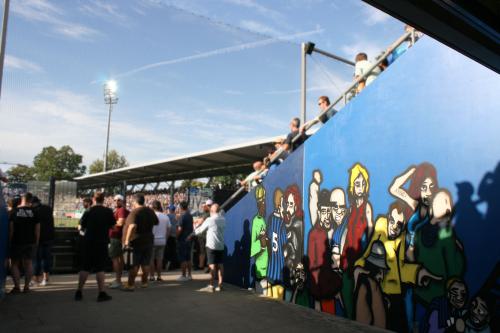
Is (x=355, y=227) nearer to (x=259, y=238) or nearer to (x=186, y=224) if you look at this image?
(x=259, y=238)

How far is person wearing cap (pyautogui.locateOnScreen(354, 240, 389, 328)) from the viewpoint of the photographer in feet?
19.5

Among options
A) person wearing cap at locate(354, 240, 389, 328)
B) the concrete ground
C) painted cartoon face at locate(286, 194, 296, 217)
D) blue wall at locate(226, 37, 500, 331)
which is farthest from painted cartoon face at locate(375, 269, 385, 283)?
painted cartoon face at locate(286, 194, 296, 217)

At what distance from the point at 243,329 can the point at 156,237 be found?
14.0 feet

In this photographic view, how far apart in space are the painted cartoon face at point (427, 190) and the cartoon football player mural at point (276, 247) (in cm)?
322

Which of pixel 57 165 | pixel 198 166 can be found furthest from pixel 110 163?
pixel 198 166

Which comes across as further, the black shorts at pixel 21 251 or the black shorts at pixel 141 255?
the black shorts at pixel 141 255

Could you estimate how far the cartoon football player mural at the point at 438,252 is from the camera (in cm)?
513

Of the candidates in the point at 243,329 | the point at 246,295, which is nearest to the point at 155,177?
the point at 246,295

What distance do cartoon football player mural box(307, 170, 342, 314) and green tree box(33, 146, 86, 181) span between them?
64.5 m

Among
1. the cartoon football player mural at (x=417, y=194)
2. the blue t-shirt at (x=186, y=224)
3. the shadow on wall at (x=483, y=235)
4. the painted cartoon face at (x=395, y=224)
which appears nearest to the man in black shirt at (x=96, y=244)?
the blue t-shirt at (x=186, y=224)

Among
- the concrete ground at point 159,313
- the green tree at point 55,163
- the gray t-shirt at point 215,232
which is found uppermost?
the green tree at point 55,163

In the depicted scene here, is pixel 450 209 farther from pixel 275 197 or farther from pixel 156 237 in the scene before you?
pixel 156 237

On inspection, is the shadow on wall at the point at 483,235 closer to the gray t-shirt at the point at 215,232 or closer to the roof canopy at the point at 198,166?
the gray t-shirt at the point at 215,232

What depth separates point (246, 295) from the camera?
8531 millimetres
